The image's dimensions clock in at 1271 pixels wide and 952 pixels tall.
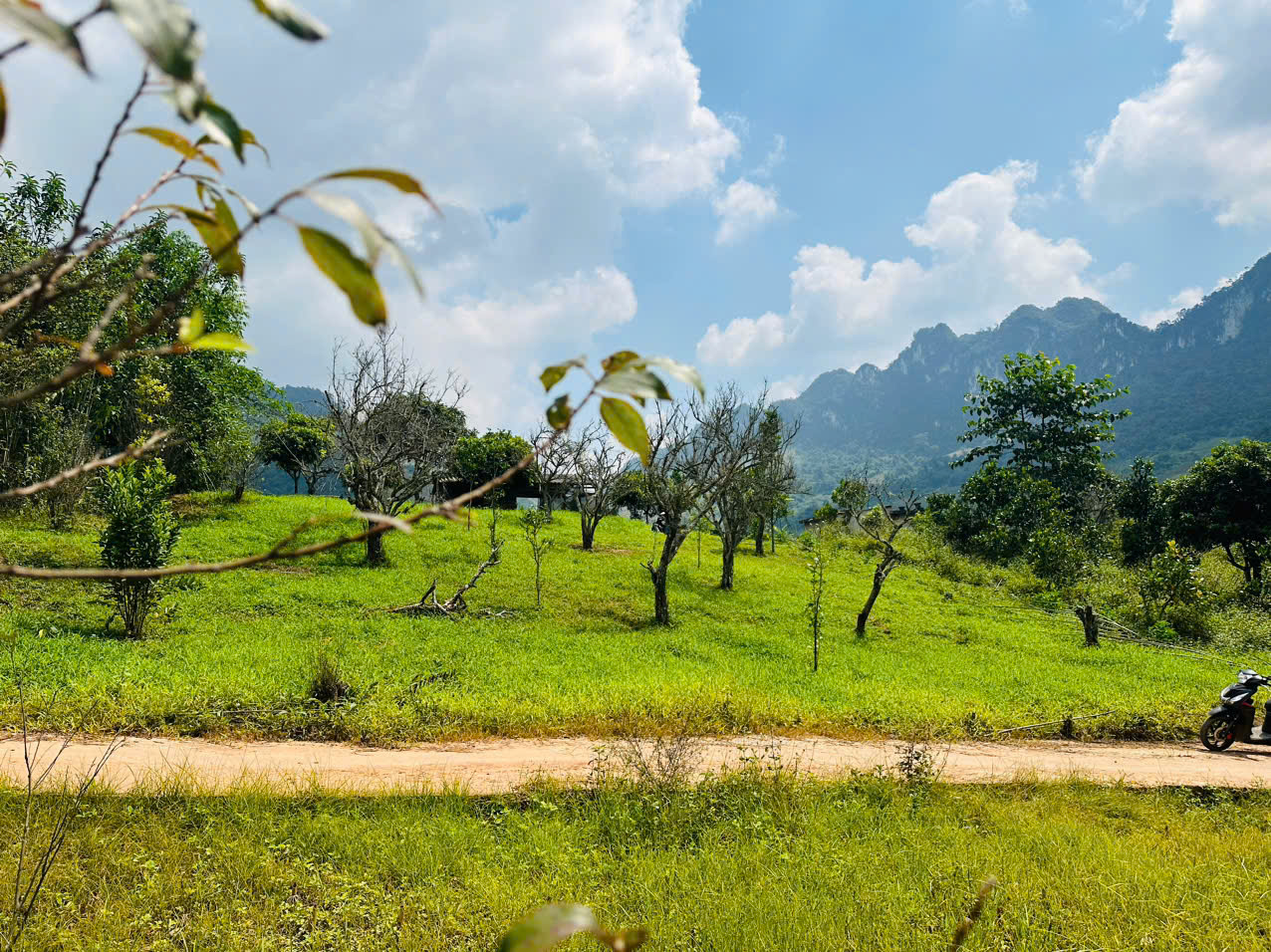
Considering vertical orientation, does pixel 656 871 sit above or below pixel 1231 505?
below

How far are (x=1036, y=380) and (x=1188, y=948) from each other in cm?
3410

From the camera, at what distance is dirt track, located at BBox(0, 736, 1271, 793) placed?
17.3 feet

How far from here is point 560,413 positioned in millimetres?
733

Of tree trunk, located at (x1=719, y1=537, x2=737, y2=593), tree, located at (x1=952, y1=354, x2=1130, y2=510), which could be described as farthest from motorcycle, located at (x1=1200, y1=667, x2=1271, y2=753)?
tree, located at (x1=952, y1=354, x2=1130, y2=510)

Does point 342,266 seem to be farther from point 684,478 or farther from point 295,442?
point 295,442

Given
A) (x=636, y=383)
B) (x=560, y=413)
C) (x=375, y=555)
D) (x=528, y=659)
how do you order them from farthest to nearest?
(x=375, y=555), (x=528, y=659), (x=560, y=413), (x=636, y=383)

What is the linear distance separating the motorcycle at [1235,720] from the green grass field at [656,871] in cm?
359

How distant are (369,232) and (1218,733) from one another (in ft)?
36.5

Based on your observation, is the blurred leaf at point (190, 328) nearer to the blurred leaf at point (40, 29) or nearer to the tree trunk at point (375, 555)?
the blurred leaf at point (40, 29)

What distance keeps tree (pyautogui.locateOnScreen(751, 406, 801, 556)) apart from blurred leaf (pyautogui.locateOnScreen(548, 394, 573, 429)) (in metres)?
19.1

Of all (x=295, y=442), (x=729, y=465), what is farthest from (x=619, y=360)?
(x=295, y=442)

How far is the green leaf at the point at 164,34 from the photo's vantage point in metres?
0.34

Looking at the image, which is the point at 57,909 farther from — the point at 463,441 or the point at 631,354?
the point at 463,441

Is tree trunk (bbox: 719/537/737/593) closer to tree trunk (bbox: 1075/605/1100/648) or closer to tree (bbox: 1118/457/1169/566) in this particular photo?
tree trunk (bbox: 1075/605/1100/648)
